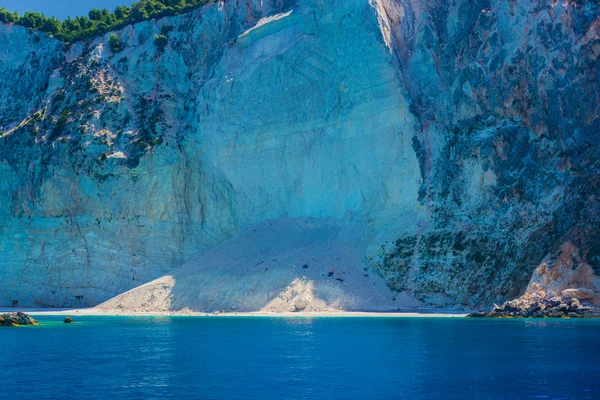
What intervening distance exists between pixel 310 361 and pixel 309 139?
36844mm

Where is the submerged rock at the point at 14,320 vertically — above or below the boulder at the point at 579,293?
below

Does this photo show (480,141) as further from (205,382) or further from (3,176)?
(3,176)

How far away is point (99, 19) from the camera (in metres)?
79.5

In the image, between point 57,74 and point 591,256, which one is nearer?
point 591,256

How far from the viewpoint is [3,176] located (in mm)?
66875

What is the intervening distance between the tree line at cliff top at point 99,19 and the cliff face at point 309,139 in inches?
49.7

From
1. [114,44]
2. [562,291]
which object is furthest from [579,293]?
[114,44]

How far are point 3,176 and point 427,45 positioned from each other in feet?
122

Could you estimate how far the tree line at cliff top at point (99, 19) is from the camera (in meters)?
73.1

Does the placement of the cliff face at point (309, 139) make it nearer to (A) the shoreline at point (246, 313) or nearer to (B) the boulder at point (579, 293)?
(A) the shoreline at point (246, 313)

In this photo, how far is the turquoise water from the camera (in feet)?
72.2

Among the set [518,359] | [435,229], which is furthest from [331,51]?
[518,359]

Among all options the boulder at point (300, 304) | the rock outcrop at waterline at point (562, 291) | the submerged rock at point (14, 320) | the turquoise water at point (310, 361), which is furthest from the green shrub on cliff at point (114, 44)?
the rock outcrop at waterline at point (562, 291)

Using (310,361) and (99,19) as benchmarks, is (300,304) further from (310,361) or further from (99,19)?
(99,19)
